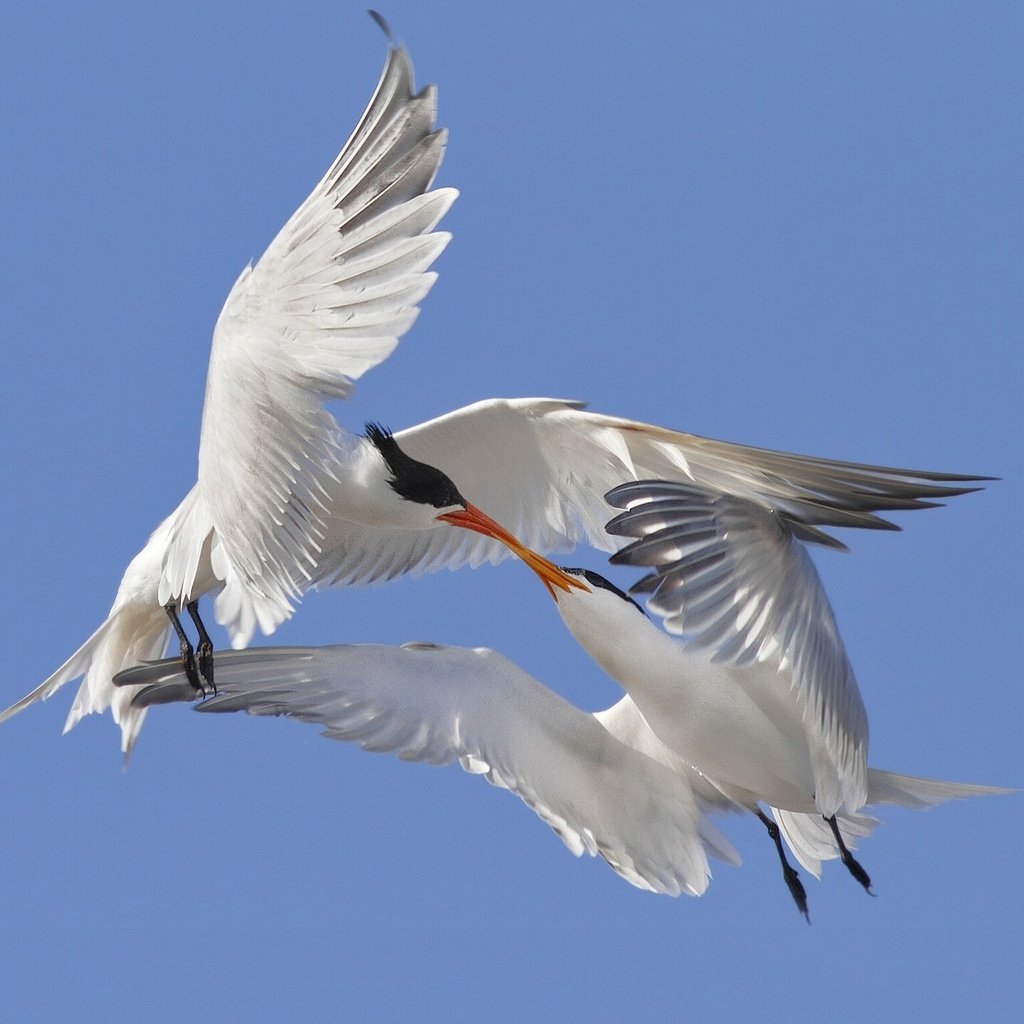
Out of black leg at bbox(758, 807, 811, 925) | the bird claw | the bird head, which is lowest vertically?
black leg at bbox(758, 807, 811, 925)

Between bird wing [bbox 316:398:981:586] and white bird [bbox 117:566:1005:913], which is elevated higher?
bird wing [bbox 316:398:981:586]

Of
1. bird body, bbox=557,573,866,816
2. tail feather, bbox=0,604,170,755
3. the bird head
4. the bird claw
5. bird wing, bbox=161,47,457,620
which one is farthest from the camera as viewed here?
tail feather, bbox=0,604,170,755

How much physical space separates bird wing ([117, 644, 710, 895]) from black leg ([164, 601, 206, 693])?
3cm

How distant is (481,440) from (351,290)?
1.60m

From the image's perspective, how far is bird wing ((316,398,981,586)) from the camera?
6137mm

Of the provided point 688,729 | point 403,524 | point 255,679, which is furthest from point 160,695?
point 688,729

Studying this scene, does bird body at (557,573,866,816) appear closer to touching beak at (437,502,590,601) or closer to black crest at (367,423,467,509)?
touching beak at (437,502,590,601)

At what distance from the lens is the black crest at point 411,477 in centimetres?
692

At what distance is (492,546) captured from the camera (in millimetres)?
7648

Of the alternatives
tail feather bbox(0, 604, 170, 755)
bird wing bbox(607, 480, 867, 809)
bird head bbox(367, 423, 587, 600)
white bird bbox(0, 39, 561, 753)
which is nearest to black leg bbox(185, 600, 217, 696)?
tail feather bbox(0, 604, 170, 755)

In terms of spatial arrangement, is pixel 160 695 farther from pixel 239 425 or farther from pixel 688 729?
pixel 688 729

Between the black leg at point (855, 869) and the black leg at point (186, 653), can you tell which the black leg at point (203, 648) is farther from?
the black leg at point (855, 869)

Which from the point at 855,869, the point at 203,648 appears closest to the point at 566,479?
the point at 203,648

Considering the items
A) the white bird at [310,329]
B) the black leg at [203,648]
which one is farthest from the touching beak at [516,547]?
the black leg at [203,648]
